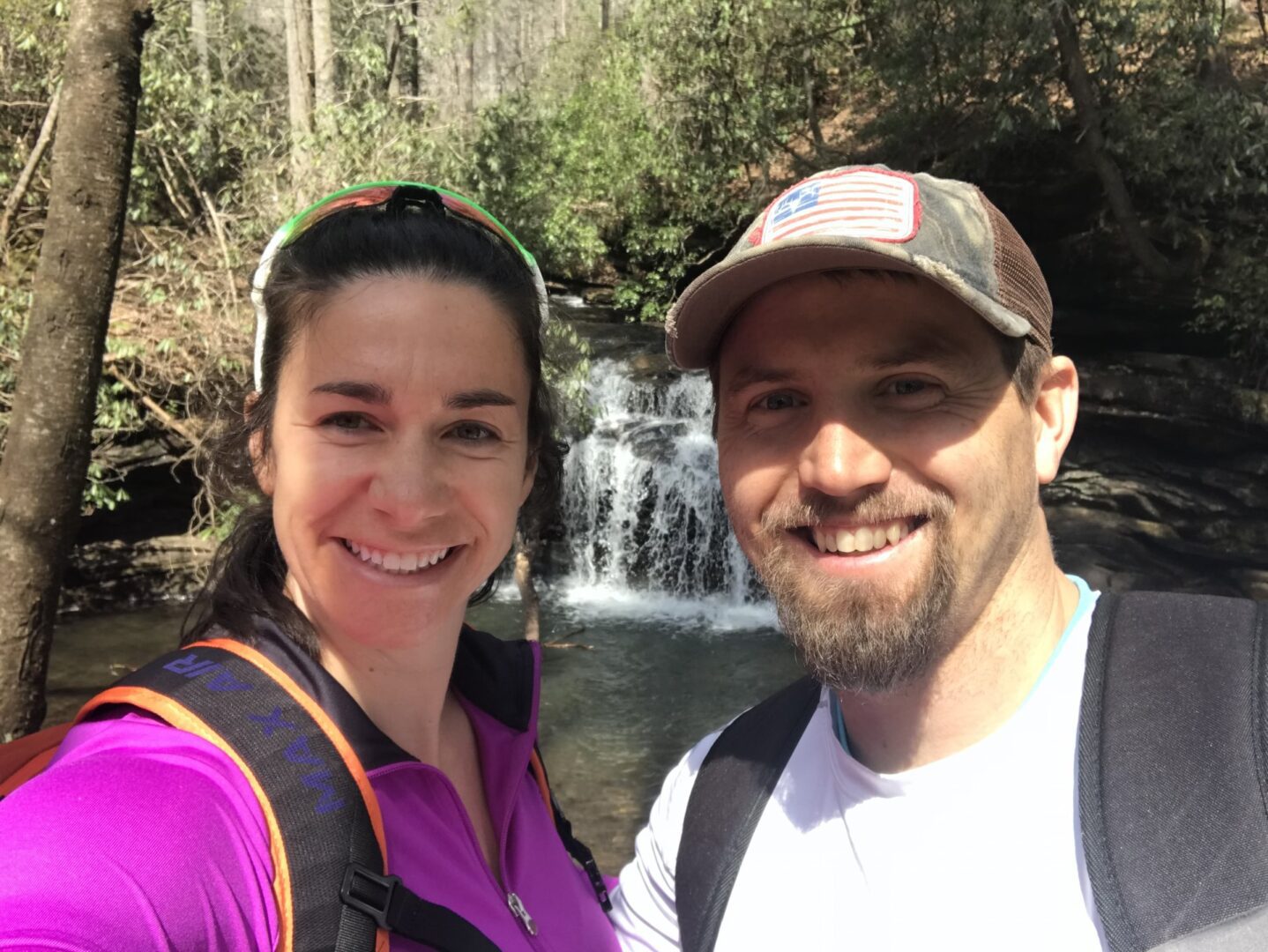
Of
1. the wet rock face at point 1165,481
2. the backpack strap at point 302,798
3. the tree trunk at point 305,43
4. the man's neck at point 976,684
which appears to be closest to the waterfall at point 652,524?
the wet rock face at point 1165,481

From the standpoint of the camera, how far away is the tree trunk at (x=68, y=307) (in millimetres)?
2750

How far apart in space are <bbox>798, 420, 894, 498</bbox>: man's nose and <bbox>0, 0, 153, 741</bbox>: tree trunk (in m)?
2.39

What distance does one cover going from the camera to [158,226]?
29.1 ft

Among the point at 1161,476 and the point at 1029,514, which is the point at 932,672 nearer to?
the point at 1029,514

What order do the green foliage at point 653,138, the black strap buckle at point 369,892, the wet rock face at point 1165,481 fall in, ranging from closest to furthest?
the black strap buckle at point 369,892, the green foliage at point 653,138, the wet rock face at point 1165,481

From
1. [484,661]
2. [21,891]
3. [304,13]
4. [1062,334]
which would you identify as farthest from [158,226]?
[1062,334]

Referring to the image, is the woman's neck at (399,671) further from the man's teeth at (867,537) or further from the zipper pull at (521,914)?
the man's teeth at (867,537)

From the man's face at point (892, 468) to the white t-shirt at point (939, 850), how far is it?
17 cm

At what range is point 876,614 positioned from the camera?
1.49 meters

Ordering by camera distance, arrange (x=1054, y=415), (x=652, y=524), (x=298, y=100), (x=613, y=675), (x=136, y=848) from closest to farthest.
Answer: (x=136, y=848) → (x=1054, y=415) → (x=613, y=675) → (x=298, y=100) → (x=652, y=524)

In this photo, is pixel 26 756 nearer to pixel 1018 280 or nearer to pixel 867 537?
pixel 867 537

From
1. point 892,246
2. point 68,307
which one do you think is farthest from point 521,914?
point 68,307

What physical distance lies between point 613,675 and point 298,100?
7933 millimetres

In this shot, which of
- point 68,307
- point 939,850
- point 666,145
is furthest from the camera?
point 666,145
